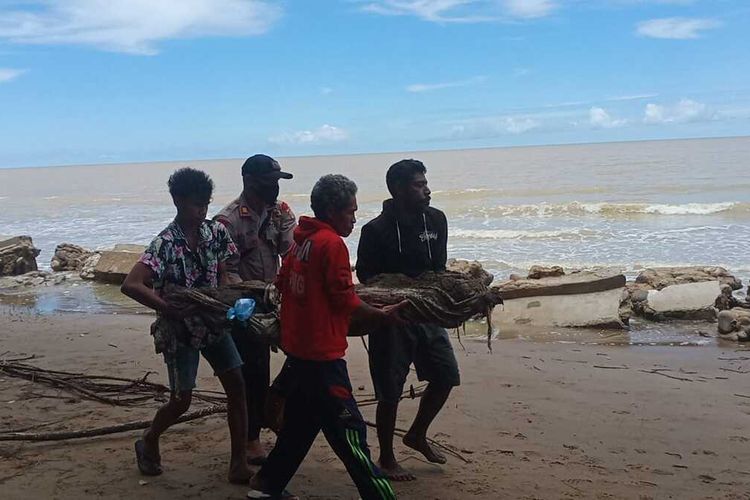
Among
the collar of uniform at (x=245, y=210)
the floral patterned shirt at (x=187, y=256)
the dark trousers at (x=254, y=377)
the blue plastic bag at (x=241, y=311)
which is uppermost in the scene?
the collar of uniform at (x=245, y=210)

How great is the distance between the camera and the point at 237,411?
12.8ft

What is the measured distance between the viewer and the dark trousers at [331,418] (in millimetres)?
3299

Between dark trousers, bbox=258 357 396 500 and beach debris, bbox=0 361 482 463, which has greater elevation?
dark trousers, bbox=258 357 396 500

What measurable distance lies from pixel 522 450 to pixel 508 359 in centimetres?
296

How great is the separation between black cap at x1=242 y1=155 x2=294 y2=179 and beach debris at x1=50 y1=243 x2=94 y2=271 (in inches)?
500

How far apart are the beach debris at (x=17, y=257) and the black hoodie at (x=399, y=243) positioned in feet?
42.9

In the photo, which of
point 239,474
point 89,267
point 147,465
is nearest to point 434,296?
point 239,474

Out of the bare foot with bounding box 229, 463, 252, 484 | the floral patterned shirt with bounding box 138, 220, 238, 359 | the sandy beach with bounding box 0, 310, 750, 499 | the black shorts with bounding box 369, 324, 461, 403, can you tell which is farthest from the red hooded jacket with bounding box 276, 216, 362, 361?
the sandy beach with bounding box 0, 310, 750, 499

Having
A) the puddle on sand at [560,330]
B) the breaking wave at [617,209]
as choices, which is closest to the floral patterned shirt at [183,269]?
the puddle on sand at [560,330]

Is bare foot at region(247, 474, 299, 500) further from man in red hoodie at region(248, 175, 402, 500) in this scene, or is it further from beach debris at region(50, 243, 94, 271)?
beach debris at region(50, 243, 94, 271)

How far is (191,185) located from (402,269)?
1247mm

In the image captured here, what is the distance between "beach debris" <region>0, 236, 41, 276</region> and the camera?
589 inches

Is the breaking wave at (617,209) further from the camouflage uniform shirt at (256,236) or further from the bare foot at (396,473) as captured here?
the camouflage uniform shirt at (256,236)

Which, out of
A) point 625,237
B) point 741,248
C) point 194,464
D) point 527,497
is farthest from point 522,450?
point 625,237
